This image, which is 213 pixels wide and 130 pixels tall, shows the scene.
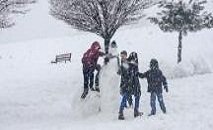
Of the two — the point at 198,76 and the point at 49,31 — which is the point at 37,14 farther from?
the point at 198,76

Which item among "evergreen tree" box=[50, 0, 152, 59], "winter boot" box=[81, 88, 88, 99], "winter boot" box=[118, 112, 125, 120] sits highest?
"evergreen tree" box=[50, 0, 152, 59]

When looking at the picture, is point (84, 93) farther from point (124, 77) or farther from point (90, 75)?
point (124, 77)

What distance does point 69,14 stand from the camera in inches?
1005

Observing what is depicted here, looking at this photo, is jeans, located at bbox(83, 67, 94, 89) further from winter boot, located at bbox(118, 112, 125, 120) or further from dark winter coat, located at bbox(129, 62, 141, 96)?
winter boot, located at bbox(118, 112, 125, 120)

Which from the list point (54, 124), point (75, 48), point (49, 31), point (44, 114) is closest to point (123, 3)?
point (44, 114)

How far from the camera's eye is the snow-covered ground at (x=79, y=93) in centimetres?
1630

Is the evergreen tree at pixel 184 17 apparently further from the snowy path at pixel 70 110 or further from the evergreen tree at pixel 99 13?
the snowy path at pixel 70 110

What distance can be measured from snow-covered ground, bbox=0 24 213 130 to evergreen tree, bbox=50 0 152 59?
2610 millimetres

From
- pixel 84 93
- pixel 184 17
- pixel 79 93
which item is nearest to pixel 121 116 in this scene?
pixel 84 93

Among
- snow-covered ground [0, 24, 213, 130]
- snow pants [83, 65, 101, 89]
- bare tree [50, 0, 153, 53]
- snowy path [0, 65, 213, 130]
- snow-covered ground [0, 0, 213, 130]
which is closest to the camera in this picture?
snowy path [0, 65, 213, 130]

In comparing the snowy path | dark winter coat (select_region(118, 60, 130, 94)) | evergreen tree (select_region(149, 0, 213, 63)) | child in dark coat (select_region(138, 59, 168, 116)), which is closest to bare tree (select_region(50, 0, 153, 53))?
the snowy path

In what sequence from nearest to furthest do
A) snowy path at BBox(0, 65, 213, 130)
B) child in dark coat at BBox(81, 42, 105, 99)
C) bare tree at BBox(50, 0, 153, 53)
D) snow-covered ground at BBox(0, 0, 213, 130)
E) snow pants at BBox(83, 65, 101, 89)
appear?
snowy path at BBox(0, 65, 213, 130)
snow-covered ground at BBox(0, 0, 213, 130)
child in dark coat at BBox(81, 42, 105, 99)
snow pants at BBox(83, 65, 101, 89)
bare tree at BBox(50, 0, 153, 53)

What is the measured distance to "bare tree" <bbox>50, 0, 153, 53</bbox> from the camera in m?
24.5

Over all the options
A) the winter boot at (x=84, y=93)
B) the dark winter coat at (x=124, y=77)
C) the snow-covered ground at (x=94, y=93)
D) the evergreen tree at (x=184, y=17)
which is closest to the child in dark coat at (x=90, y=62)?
the winter boot at (x=84, y=93)
